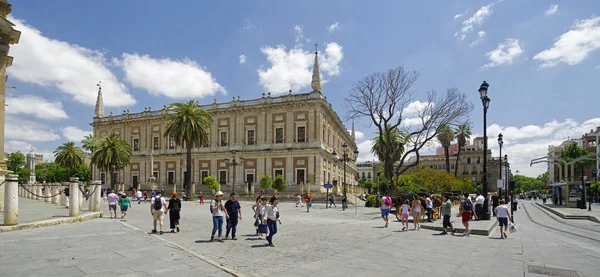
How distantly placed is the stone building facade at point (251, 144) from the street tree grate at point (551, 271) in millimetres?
34759

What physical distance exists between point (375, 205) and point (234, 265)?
22.4 metres

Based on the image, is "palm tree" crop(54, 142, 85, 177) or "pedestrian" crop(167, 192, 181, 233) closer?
"pedestrian" crop(167, 192, 181, 233)

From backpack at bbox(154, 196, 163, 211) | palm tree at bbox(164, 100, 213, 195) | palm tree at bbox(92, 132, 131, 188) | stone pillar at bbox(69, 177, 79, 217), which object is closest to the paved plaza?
backpack at bbox(154, 196, 163, 211)

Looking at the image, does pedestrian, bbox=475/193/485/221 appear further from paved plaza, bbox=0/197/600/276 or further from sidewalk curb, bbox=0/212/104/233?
sidewalk curb, bbox=0/212/104/233

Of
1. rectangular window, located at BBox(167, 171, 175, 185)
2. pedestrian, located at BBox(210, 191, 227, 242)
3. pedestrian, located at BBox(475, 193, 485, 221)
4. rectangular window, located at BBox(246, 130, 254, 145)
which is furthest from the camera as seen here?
rectangular window, located at BBox(167, 171, 175, 185)

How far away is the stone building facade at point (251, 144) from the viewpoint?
1734 inches

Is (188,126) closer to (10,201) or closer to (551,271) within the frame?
(10,201)

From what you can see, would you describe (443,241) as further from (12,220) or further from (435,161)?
(435,161)

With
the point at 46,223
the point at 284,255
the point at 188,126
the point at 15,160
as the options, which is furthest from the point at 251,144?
the point at 15,160

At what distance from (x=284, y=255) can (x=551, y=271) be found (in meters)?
5.29

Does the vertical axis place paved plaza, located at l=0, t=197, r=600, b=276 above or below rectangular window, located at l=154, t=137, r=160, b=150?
below

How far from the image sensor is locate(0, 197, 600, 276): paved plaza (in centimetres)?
681

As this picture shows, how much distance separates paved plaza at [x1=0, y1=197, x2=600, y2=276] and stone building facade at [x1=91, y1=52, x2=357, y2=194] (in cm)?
3033

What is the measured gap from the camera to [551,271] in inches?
285
